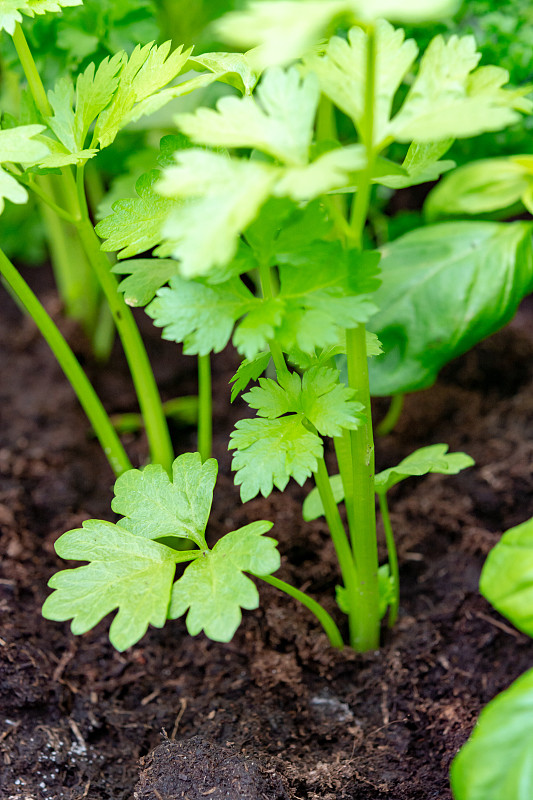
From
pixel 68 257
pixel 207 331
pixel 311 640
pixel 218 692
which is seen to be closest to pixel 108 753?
pixel 218 692

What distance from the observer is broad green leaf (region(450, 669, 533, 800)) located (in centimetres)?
56

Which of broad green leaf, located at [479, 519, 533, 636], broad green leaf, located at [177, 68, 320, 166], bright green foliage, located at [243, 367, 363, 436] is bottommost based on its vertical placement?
broad green leaf, located at [479, 519, 533, 636]

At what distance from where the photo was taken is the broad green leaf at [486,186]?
3.41 feet

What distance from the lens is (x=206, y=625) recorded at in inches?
26.5

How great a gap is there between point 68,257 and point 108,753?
40.4 inches

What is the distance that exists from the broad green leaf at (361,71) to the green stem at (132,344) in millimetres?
379

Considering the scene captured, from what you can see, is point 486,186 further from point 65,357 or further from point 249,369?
point 65,357

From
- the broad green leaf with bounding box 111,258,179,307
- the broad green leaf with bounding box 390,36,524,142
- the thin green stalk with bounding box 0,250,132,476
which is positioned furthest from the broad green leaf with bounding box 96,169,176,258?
the broad green leaf with bounding box 390,36,524,142

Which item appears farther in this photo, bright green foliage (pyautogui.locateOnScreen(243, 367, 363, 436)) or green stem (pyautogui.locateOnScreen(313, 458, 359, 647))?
green stem (pyautogui.locateOnScreen(313, 458, 359, 647))

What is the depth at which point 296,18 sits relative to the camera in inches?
18.9

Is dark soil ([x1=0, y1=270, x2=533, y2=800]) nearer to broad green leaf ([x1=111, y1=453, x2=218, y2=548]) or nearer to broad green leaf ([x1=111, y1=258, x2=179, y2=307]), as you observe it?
broad green leaf ([x1=111, y1=453, x2=218, y2=548])

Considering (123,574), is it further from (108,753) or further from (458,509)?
(458,509)

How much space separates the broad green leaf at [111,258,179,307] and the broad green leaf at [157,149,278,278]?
0.27 m

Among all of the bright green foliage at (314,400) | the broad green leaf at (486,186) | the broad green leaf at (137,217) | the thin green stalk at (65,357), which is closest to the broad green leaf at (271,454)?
the bright green foliage at (314,400)
